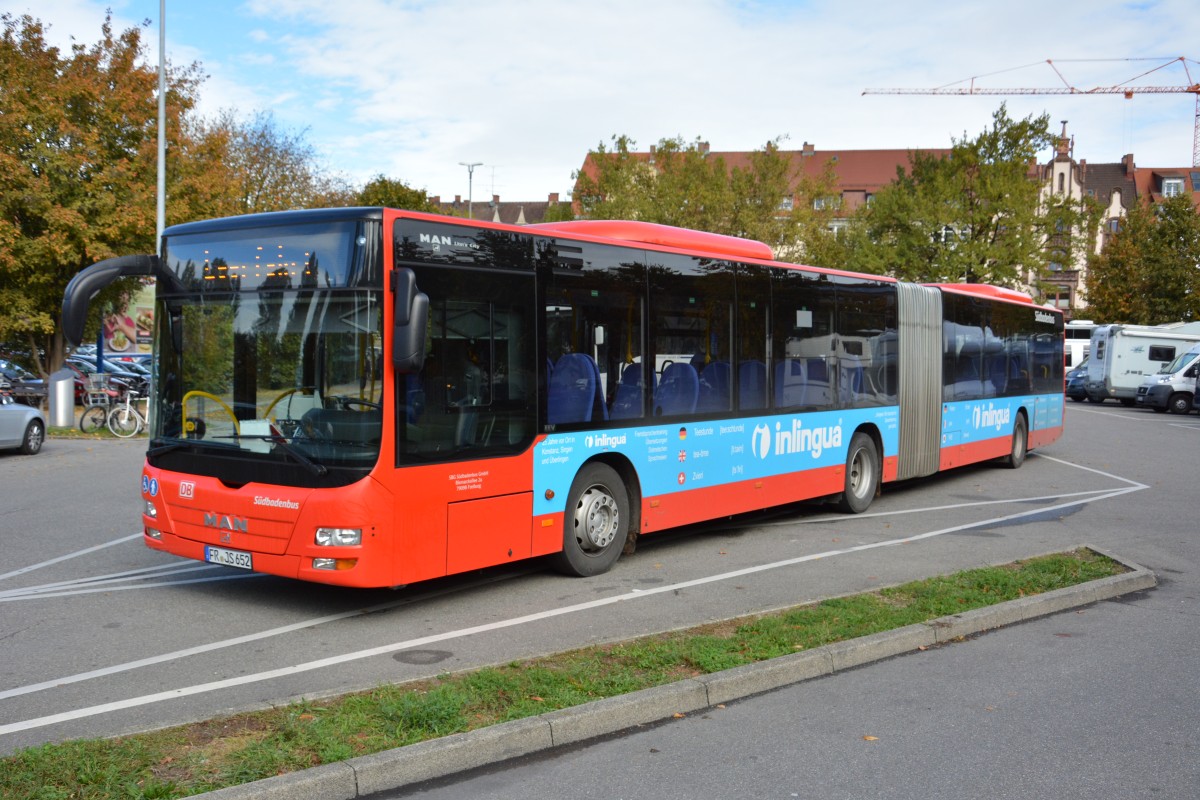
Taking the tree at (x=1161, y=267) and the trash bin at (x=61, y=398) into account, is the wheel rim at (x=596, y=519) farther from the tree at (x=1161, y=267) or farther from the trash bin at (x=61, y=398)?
the tree at (x=1161, y=267)

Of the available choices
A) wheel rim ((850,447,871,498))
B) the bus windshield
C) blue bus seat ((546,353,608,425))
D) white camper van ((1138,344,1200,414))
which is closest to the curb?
the bus windshield

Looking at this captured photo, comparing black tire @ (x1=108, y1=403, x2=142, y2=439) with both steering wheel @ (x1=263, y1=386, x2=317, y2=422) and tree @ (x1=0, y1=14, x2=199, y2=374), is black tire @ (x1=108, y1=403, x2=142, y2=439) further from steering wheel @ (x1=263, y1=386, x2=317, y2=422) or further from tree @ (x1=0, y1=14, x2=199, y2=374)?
steering wheel @ (x1=263, y1=386, x2=317, y2=422)

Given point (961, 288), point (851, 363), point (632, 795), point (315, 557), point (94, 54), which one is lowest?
point (632, 795)

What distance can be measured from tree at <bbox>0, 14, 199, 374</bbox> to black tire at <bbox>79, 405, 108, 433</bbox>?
6.60 ft

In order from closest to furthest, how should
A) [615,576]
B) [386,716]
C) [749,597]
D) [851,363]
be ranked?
[386,716] → [749,597] → [615,576] → [851,363]

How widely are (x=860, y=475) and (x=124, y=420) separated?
16979 millimetres

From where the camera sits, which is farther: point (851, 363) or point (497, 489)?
point (851, 363)

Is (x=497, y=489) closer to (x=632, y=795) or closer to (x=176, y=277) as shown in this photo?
(x=176, y=277)

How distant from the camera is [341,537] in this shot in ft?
23.6

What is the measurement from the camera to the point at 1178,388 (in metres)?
39.9

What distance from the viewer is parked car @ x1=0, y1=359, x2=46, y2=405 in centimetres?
2692

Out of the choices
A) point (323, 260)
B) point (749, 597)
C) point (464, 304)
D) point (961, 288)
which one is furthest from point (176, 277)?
point (961, 288)

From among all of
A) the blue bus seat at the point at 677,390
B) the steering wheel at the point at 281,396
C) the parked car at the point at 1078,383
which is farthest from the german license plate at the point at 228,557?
the parked car at the point at 1078,383

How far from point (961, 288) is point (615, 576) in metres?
10.4
